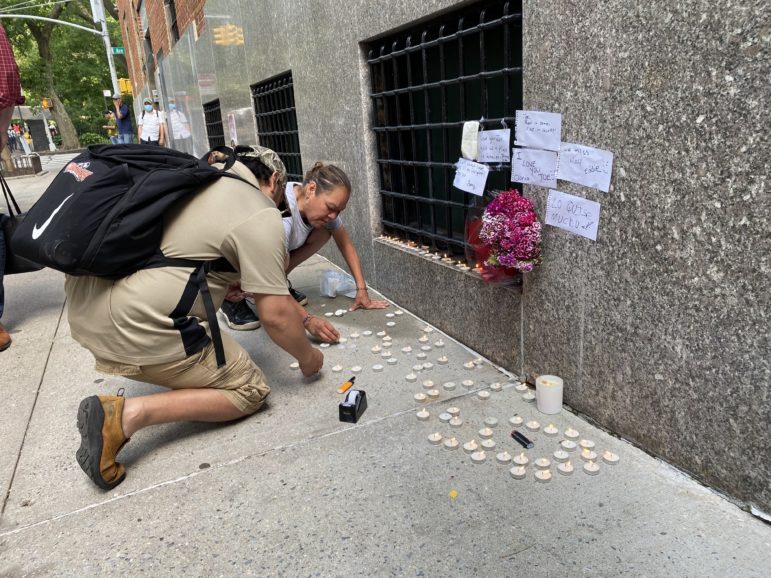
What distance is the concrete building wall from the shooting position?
5.59 ft

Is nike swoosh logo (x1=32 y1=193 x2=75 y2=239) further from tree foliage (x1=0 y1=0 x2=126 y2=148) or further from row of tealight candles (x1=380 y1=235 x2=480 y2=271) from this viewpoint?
tree foliage (x1=0 y1=0 x2=126 y2=148)

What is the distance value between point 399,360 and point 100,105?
51706mm

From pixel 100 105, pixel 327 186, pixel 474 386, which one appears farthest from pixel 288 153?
pixel 100 105

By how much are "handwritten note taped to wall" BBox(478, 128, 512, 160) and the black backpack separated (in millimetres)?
1439

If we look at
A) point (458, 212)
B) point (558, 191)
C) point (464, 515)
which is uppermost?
point (558, 191)

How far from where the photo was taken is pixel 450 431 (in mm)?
2477

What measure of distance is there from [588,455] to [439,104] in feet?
8.12

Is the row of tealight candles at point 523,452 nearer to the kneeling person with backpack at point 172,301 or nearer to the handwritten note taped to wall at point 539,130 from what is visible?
the kneeling person with backpack at point 172,301

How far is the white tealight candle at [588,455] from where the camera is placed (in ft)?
7.22

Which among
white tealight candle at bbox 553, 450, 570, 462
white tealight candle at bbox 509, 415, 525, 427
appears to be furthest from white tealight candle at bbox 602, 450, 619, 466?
white tealight candle at bbox 509, 415, 525, 427

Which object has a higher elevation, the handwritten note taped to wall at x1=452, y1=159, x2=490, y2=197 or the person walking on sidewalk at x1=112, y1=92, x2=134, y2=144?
the person walking on sidewalk at x1=112, y1=92, x2=134, y2=144

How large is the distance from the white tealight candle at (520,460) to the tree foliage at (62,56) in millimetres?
34322

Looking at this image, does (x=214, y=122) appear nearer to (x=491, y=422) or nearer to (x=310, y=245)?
(x=310, y=245)

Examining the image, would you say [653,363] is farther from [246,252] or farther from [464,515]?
[246,252]
